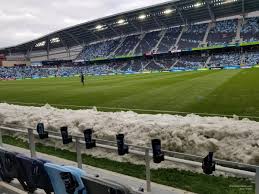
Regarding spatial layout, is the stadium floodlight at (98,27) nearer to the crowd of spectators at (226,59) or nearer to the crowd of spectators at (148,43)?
the crowd of spectators at (148,43)

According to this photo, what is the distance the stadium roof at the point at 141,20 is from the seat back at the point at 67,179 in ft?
222

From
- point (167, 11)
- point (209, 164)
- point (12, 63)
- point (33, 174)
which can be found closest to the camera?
point (209, 164)

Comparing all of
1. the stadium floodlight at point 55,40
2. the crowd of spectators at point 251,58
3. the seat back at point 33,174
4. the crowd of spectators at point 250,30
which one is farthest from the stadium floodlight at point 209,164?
the stadium floodlight at point 55,40

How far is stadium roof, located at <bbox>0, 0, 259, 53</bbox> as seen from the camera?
69.1 meters

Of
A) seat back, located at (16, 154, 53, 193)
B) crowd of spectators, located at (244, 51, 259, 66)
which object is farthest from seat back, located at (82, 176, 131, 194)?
crowd of spectators, located at (244, 51, 259, 66)

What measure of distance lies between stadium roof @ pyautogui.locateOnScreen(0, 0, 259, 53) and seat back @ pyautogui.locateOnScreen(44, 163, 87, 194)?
222ft

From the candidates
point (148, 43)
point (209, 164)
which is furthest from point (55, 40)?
point (209, 164)

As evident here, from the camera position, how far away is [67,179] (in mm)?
3965

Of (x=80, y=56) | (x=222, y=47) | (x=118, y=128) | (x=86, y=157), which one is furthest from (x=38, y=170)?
(x=80, y=56)

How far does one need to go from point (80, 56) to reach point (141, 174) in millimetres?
98817

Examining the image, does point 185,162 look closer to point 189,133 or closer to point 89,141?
point 89,141

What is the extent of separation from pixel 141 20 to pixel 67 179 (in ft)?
269

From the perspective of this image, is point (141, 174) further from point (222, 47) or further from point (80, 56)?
point (80, 56)

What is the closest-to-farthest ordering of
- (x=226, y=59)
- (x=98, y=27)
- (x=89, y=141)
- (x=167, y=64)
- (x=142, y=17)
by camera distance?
(x=89, y=141)
(x=226, y=59)
(x=167, y=64)
(x=142, y=17)
(x=98, y=27)
